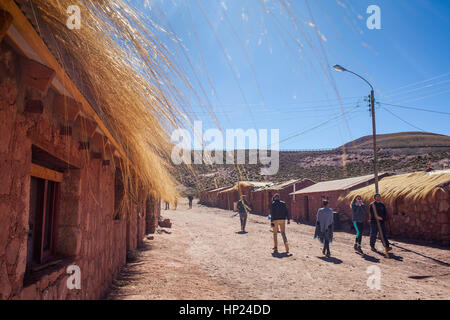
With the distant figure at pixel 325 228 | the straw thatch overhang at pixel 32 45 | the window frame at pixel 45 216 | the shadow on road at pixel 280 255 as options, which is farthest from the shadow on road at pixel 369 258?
the straw thatch overhang at pixel 32 45

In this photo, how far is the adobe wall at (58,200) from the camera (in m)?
1.79

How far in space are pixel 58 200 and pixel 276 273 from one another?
4452mm

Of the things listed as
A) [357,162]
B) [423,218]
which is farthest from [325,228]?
[357,162]

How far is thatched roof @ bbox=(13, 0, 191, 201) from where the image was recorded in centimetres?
176

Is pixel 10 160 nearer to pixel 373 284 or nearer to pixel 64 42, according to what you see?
pixel 64 42

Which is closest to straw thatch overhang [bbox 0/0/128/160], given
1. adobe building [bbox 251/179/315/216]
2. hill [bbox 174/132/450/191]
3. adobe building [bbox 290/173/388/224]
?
hill [bbox 174/132/450/191]

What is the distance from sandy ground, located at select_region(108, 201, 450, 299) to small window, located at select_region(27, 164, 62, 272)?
5.55 ft

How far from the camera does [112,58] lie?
2.13 metres

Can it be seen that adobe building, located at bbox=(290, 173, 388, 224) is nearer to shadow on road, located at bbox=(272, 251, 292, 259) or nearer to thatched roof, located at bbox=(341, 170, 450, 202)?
thatched roof, located at bbox=(341, 170, 450, 202)

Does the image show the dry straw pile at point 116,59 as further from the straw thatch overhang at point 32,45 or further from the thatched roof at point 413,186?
the thatched roof at point 413,186

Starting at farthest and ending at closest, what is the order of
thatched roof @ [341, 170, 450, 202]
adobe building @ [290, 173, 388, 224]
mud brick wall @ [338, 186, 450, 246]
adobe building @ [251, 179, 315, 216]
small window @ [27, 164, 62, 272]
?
adobe building @ [251, 179, 315, 216]
adobe building @ [290, 173, 388, 224]
thatched roof @ [341, 170, 450, 202]
mud brick wall @ [338, 186, 450, 246]
small window @ [27, 164, 62, 272]

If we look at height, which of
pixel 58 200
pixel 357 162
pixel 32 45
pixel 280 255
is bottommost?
pixel 280 255

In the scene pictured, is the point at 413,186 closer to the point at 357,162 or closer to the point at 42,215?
the point at 42,215

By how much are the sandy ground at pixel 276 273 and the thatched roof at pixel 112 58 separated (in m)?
2.91
